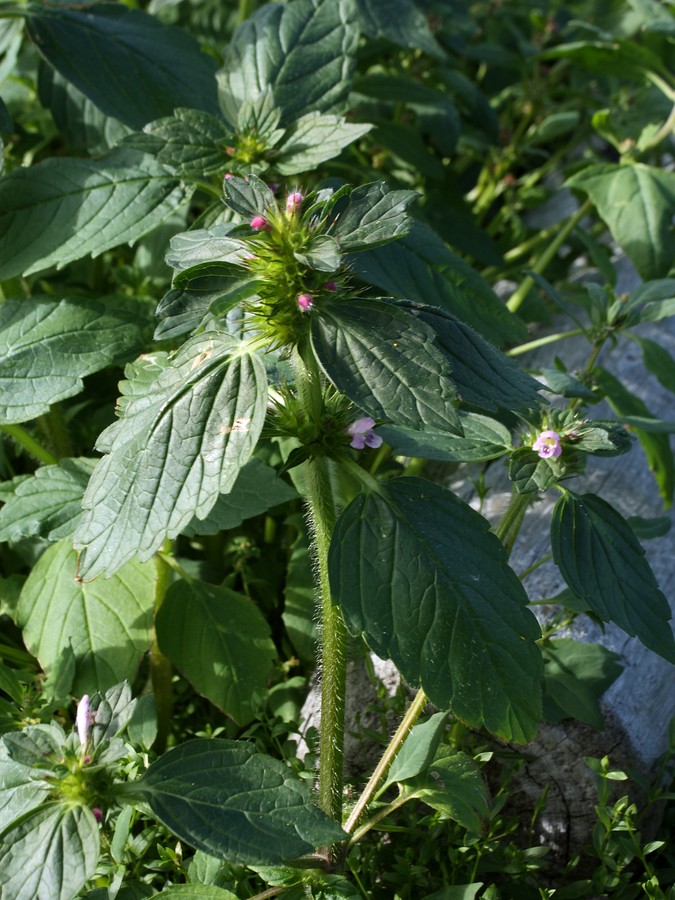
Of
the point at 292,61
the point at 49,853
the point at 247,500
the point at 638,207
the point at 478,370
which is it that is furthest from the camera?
the point at 638,207

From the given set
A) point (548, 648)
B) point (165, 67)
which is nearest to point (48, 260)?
point (165, 67)

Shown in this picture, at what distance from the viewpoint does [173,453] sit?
4.27ft

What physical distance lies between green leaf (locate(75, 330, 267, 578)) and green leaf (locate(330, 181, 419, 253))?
0.21 metres

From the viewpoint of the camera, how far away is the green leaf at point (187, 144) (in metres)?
1.94

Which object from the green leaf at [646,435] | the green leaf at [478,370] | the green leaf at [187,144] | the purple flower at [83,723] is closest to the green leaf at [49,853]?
the purple flower at [83,723]

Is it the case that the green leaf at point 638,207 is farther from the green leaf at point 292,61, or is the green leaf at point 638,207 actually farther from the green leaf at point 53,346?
the green leaf at point 53,346

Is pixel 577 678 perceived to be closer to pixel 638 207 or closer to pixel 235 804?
pixel 235 804

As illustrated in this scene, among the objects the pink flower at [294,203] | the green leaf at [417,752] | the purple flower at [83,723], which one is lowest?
the green leaf at [417,752]

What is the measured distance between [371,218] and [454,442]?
0.47 meters

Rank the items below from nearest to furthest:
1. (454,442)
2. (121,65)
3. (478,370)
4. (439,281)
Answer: (478,370)
(454,442)
(439,281)
(121,65)

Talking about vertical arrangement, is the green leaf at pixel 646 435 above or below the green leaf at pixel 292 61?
below

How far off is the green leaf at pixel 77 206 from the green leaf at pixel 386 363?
853mm

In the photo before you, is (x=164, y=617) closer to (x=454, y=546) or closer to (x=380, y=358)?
(x=454, y=546)

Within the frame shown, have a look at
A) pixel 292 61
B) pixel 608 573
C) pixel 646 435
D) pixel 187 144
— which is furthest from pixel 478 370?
pixel 292 61
